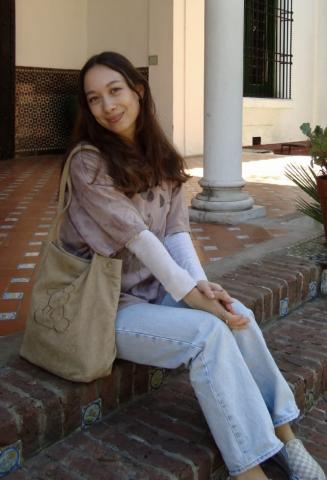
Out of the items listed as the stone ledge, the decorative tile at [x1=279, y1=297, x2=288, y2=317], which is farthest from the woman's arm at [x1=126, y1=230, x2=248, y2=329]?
the decorative tile at [x1=279, y1=297, x2=288, y2=317]

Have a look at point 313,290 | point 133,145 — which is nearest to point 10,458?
point 133,145

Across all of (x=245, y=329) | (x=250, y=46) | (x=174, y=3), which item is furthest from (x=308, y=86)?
(x=245, y=329)

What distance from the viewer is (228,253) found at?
393cm

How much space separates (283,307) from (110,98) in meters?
1.61

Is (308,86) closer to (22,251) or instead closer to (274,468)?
(22,251)

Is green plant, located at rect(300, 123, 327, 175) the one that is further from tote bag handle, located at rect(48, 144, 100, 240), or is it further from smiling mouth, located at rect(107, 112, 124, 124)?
tote bag handle, located at rect(48, 144, 100, 240)

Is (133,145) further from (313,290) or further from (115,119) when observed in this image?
(313,290)

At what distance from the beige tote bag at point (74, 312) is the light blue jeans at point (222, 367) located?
0.27 ft

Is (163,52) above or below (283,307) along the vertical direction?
above

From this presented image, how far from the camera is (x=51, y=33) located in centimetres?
966

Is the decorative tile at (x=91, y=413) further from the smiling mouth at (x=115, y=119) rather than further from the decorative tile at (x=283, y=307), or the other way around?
the decorative tile at (x=283, y=307)

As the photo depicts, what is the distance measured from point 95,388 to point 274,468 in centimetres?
63

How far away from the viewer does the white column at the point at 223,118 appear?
4855 mm

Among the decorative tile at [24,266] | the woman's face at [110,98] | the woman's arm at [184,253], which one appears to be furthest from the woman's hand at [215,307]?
the decorative tile at [24,266]
